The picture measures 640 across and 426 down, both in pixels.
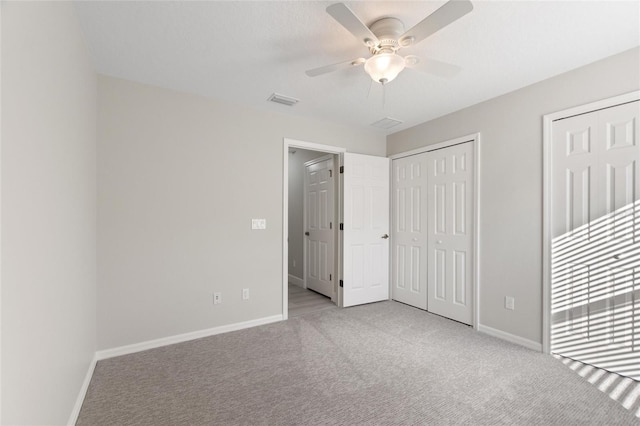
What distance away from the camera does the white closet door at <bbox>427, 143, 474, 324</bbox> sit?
331cm

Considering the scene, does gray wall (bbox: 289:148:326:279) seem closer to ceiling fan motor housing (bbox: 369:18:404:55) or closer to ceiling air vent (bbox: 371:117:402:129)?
ceiling air vent (bbox: 371:117:402:129)

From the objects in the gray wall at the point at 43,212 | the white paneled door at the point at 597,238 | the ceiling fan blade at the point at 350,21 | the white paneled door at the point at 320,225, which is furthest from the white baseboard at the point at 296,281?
the ceiling fan blade at the point at 350,21

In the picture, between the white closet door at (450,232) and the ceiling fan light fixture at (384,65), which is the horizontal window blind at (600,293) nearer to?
the white closet door at (450,232)

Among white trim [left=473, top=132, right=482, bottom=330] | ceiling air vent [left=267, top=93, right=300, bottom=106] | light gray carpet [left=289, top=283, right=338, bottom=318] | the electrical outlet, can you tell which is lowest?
light gray carpet [left=289, top=283, right=338, bottom=318]

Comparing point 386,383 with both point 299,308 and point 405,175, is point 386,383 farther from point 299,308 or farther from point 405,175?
point 405,175

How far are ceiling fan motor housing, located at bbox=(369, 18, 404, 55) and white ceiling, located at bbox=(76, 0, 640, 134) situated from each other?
0.14 ft

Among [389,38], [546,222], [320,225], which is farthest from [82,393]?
[546,222]

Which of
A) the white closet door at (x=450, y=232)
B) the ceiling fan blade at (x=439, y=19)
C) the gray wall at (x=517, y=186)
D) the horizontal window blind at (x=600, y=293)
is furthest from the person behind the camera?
the white closet door at (x=450, y=232)

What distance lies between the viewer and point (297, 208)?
5340 mm

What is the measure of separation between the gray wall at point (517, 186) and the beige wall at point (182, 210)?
7.45 feet

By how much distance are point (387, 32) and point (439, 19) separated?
43 centimetres

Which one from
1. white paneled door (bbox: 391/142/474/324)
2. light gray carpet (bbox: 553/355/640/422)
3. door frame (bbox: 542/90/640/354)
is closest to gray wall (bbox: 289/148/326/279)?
white paneled door (bbox: 391/142/474/324)

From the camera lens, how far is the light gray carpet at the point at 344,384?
1804 mm

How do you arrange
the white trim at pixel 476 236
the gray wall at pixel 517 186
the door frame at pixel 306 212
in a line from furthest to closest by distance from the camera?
the door frame at pixel 306 212
the white trim at pixel 476 236
the gray wall at pixel 517 186
